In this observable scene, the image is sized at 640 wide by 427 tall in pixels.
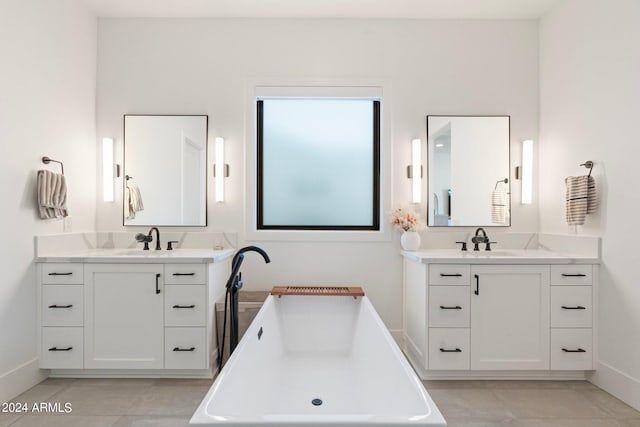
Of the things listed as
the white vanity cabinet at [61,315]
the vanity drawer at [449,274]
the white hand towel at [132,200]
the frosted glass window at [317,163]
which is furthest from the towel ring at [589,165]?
the white vanity cabinet at [61,315]

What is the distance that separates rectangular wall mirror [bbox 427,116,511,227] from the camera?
121 inches

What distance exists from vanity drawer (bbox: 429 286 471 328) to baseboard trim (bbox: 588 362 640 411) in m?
0.94

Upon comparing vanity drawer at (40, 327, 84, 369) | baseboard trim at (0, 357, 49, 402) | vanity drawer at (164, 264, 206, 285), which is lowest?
baseboard trim at (0, 357, 49, 402)

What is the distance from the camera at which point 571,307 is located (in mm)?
2420

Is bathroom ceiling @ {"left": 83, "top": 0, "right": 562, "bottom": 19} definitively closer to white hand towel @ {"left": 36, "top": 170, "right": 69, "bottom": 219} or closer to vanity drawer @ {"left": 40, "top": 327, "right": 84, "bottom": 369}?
white hand towel @ {"left": 36, "top": 170, "right": 69, "bottom": 219}

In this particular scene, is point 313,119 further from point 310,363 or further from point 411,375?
point 411,375

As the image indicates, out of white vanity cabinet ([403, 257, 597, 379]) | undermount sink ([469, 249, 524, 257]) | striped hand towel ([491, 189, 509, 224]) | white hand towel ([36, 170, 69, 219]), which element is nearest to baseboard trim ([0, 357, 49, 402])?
white hand towel ([36, 170, 69, 219])

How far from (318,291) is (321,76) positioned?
1.83 meters

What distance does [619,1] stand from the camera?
2270mm

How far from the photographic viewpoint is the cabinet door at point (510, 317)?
7.97ft

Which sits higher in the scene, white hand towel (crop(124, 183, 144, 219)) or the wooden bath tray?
white hand towel (crop(124, 183, 144, 219))

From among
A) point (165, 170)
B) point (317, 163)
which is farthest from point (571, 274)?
point (165, 170)

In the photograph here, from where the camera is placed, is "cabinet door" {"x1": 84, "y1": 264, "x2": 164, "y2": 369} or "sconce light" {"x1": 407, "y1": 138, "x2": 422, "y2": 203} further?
"sconce light" {"x1": 407, "y1": 138, "x2": 422, "y2": 203}

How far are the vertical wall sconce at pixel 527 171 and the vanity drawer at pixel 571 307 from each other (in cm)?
89
